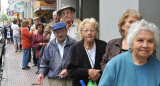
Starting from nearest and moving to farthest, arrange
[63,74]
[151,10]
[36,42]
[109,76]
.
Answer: [109,76] → [63,74] → [151,10] → [36,42]

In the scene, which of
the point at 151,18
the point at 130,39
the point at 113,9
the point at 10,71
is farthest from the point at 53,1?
the point at 130,39

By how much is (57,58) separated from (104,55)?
3.45 feet

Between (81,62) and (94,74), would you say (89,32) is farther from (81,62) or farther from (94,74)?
(94,74)

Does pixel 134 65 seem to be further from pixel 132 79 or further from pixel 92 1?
pixel 92 1

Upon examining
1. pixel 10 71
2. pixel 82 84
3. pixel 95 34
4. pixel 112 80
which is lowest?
pixel 10 71

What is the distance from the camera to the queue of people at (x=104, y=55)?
265cm

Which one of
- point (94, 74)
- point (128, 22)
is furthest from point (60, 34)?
point (128, 22)

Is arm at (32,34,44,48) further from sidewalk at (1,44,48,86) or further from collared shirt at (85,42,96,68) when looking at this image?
collared shirt at (85,42,96,68)

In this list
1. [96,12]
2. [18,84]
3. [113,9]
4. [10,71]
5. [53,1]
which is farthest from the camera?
[53,1]

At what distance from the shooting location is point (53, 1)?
17.7 meters

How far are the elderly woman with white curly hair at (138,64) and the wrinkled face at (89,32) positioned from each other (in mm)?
1329

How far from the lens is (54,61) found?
4.59 m

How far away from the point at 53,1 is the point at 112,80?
1533cm

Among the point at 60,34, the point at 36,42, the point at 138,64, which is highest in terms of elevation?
the point at 60,34
